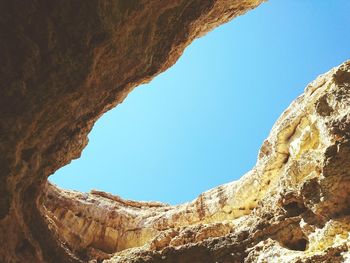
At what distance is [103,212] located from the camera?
28344 mm

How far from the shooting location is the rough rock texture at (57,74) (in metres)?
9.12

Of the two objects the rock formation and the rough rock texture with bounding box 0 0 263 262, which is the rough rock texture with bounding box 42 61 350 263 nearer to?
the rock formation

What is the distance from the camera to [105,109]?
1431cm

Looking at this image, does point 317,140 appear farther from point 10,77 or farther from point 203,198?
point 10,77

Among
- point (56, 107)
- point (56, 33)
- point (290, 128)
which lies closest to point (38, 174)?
point (56, 107)

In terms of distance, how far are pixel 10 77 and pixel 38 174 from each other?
399cm

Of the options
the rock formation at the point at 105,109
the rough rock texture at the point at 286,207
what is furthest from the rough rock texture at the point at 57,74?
the rough rock texture at the point at 286,207

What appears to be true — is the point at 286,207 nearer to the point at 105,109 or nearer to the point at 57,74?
the point at 105,109

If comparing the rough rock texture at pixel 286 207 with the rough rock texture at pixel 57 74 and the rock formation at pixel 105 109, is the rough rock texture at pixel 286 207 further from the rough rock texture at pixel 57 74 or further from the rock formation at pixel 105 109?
the rough rock texture at pixel 57 74

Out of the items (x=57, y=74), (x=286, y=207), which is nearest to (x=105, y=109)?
(x=57, y=74)

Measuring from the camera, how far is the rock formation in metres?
9.26

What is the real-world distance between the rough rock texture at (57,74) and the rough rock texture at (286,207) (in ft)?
7.39

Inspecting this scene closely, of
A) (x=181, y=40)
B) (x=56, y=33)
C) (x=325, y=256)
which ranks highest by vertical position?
(x=181, y=40)

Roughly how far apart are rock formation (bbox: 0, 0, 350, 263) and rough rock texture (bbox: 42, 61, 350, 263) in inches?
1.7
